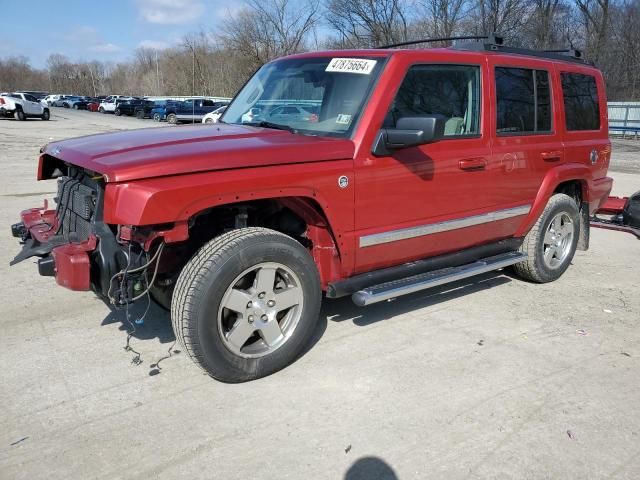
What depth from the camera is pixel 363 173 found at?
3602 millimetres

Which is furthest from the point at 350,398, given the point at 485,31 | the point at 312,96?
the point at 485,31

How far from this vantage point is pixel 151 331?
4137 millimetres

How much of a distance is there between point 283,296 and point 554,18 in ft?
134

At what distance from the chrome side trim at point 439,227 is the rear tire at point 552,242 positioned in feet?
1.13

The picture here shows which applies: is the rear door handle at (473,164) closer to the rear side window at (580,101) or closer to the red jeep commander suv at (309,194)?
the red jeep commander suv at (309,194)

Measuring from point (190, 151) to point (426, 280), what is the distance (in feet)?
6.41

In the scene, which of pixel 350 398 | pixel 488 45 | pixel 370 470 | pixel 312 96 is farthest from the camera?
pixel 488 45

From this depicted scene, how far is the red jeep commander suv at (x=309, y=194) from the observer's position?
3.11 meters

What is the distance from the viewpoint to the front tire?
3.11 m

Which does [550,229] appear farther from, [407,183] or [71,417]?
[71,417]

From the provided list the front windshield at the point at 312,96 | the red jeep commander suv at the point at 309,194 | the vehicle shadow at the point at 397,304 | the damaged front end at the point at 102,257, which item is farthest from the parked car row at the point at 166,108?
the damaged front end at the point at 102,257

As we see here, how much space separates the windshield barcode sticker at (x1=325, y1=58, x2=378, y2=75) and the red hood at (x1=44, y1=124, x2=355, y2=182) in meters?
0.61

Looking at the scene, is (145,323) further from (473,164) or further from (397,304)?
(473,164)

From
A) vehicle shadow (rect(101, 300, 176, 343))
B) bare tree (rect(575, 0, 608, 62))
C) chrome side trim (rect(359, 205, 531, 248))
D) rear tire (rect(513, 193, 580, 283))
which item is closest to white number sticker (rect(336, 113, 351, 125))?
chrome side trim (rect(359, 205, 531, 248))
